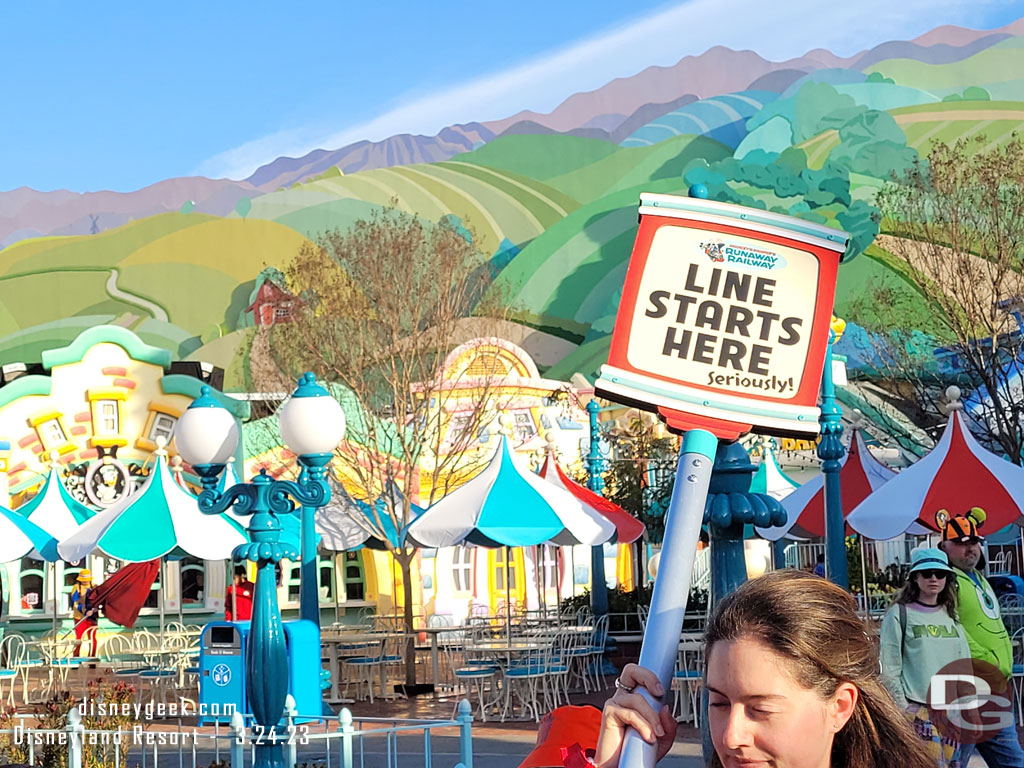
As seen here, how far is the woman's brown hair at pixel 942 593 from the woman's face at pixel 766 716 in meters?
4.78

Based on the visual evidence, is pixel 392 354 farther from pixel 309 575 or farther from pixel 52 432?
pixel 309 575

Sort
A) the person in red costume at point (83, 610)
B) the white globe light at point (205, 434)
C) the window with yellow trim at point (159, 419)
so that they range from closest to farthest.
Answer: the white globe light at point (205, 434), the person in red costume at point (83, 610), the window with yellow trim at point (159, 419)

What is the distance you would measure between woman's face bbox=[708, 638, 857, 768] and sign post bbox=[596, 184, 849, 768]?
78cm

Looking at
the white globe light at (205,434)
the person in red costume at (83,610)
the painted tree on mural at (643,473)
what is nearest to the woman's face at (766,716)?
the white globe light at (205,434)

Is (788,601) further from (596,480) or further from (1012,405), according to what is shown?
(1012,405)

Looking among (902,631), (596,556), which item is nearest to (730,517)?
(902,631)

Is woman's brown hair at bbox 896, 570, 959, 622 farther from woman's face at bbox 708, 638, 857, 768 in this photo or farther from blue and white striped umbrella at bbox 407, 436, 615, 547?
blue and white striped umbrella at bbox 407, 436, 615, 547

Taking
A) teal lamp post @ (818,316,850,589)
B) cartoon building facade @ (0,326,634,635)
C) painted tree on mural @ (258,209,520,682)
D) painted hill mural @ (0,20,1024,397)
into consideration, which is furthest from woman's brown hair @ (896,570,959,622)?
painted hill mural @ (0,20,1024,397)

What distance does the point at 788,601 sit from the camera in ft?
6.49

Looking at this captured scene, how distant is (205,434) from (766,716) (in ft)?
22.9

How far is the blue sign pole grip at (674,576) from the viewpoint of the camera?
212cm

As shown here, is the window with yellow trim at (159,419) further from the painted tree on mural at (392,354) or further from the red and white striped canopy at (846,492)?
the red and white striped canopy at (846,492)

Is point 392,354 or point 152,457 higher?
point 392,354

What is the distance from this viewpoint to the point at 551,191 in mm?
48469
